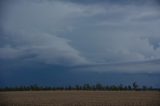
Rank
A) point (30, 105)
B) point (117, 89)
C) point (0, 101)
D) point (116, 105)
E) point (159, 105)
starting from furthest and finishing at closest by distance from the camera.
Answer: point (117, 89), point (116, 105), point (30, 105), point (0, 101), point (159, 105)

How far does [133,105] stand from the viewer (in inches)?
636

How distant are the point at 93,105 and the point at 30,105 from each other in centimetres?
270

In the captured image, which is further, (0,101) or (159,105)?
(0,101)

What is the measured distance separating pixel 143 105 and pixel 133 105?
42cm

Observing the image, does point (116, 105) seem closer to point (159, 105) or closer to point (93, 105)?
point (93, 105)

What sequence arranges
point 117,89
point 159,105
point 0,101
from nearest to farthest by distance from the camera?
point 159,105 → point 0,101 → point 117,89

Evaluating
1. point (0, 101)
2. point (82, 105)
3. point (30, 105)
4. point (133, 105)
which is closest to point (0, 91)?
point (0, 101)

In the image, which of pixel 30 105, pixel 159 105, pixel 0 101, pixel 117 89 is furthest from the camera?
pixel 117 89

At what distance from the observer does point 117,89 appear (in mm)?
40438

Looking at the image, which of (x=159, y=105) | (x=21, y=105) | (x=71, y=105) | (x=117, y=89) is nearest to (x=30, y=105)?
(x=21, y=105)

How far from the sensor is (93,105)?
16.7 m

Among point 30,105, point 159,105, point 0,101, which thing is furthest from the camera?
point 30,105

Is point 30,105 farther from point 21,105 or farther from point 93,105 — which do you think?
point 93,105

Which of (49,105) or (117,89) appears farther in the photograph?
(117,89)
